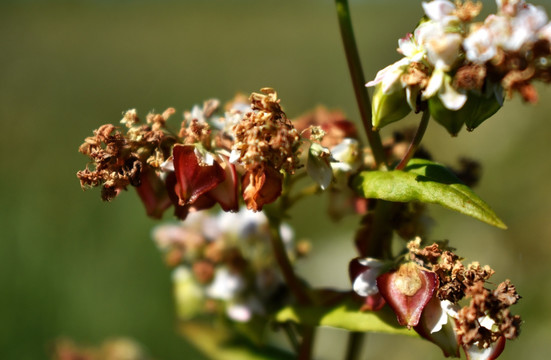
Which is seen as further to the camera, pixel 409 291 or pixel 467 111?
pixel 409 291

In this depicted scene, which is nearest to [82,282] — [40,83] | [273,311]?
[273,311]

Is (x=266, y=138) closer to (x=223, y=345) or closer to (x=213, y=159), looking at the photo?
(x=213, y=159)

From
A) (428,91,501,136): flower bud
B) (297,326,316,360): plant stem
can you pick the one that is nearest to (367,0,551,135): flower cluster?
(428,91,501,136): flower bud

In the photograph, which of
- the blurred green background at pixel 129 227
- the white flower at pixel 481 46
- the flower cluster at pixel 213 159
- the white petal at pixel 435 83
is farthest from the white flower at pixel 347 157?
the blurred green background at pixel 129 227

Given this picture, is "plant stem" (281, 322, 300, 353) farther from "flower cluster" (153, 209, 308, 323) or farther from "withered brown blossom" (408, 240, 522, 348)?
"withered brown blossom" (408, 240, 522, 348)

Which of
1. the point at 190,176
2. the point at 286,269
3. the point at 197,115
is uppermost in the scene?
the point at 197,115

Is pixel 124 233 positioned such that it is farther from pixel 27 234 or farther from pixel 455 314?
pixel 455 314

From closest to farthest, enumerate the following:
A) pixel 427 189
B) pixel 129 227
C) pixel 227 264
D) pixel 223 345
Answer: pixel 427 189, pixel 227 264, pixel 223 345, pixel 129 227

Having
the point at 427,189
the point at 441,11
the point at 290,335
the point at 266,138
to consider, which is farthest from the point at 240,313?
the point at 441,11
